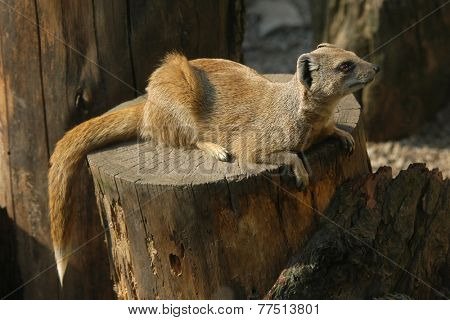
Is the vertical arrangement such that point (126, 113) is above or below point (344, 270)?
above

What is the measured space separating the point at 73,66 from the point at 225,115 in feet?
3.51

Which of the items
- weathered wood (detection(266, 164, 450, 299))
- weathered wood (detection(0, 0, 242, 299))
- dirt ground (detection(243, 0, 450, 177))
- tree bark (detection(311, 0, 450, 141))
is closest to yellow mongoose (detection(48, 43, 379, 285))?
weathered wood (detection(266, 164, 450, 299))

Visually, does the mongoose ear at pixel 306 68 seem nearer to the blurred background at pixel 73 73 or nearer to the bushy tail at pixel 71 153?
the bushy tail at pixel 71 153

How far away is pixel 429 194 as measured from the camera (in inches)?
148

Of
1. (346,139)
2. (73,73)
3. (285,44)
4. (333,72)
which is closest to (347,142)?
(346,139)

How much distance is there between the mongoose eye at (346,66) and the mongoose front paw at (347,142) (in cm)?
29

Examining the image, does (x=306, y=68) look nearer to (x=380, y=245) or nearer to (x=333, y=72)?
(x=333, y=72)

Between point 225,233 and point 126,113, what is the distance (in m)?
0.88

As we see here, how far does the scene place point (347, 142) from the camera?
11.9 ft

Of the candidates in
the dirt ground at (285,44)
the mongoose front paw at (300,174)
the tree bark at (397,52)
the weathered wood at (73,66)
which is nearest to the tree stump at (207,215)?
the mongoose front paw at (300,174)

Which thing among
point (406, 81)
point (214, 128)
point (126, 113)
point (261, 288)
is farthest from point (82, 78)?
point (406, 81)

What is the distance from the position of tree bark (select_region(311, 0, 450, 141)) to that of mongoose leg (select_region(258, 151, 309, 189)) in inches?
106
